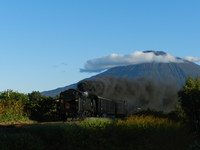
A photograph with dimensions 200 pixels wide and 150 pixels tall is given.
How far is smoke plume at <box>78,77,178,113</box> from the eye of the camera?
62094 millimetres

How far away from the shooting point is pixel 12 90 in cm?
4331

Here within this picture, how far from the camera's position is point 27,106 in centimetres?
4278

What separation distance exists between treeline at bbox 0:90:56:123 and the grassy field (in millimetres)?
22426

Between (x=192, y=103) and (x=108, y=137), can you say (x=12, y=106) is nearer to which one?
(x=192, y=103)

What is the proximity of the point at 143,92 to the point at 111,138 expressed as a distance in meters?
50.4

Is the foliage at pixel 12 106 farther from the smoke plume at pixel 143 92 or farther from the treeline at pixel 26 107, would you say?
the smoke plume at pixel 143 92

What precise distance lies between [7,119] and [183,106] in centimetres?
1850

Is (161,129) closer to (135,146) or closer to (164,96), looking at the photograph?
(135,146)

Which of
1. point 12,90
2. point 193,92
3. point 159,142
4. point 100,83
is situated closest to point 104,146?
point 159,142

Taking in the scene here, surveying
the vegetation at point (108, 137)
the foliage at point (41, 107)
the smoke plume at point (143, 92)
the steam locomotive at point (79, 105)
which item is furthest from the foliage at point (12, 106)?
the vegetation at point (108, 137)

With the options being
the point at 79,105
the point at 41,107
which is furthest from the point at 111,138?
the point at 41,107

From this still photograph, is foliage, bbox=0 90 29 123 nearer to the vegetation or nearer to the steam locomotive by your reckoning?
the steam locomotive

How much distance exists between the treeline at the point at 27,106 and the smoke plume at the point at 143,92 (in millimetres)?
16374

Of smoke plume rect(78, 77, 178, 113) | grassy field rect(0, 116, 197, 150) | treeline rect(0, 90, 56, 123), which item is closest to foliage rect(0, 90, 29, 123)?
treeline rect(0, 90, 56, 123)
